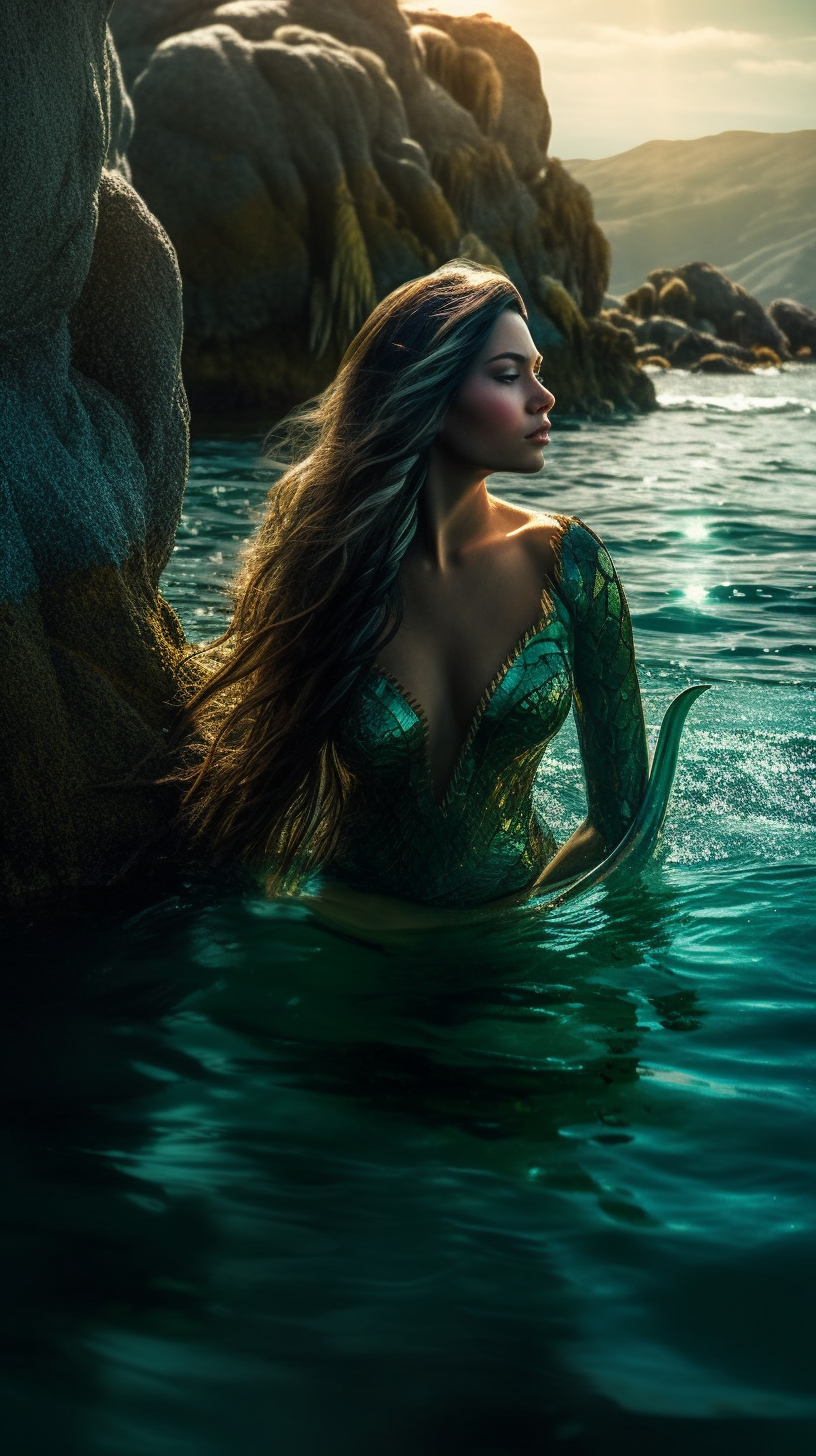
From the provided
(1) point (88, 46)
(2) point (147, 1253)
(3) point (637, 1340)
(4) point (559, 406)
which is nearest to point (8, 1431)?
(2) point (147, 1253)

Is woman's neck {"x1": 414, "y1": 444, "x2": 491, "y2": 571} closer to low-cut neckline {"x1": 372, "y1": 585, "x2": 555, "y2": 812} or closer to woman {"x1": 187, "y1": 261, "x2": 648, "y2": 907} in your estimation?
woman {"x1": 187, "y1": 261, "x2": 648, "y2": 907}

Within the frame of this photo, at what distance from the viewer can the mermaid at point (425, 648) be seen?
330cm

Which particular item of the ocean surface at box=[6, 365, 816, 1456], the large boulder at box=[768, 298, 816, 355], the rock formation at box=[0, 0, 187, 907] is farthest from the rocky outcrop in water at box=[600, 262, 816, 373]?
the ocean surface at box=[6, 365, 816, 1456]

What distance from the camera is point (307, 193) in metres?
18.8

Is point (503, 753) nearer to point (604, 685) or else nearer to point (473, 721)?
point (473, 721)

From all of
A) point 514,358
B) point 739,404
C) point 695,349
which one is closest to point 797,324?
point 695,349

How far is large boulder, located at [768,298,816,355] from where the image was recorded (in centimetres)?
4822

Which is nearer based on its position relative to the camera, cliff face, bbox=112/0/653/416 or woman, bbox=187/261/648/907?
woman, bbox=187/261/648/907

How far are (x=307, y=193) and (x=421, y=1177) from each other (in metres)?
18.0

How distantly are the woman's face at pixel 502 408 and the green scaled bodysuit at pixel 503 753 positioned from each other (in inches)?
11.5

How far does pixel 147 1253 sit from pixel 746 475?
13.2 metres

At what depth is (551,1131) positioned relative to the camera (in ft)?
8.77

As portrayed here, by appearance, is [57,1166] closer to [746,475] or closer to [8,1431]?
[8,1431]

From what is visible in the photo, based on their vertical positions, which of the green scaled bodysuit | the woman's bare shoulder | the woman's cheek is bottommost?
the green scaled bodysuit
